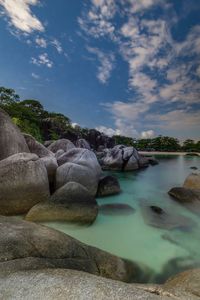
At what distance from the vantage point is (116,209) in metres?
6.61

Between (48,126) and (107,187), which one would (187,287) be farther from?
(48,126)

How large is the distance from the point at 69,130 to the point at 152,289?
34.7m

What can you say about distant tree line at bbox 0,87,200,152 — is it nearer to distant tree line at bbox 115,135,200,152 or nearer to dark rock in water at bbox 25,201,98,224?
distant tree line at bbox 115,135,200,152

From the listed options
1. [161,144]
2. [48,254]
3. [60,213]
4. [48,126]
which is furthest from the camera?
[161,144]

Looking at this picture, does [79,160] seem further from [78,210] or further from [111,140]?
[111,140]

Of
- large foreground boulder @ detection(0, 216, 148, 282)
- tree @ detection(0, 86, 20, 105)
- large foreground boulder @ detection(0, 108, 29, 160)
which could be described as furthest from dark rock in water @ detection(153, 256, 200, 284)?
tree @ detection(0, 86, 20, 105)

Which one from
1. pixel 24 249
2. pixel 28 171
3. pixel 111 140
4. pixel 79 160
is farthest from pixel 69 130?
pixel 24 249

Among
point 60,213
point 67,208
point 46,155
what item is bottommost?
point 60,213

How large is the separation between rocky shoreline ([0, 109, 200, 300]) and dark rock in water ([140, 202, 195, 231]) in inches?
12.1

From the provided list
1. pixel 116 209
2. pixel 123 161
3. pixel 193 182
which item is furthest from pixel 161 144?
pixel 116 209

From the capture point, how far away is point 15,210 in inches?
201

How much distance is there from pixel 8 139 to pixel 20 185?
2624 millimetres

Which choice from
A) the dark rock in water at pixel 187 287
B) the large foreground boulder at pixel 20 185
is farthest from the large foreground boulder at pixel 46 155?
the dark rock in water at pixel 187 287

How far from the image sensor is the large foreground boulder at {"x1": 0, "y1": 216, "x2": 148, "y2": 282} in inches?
87.4
